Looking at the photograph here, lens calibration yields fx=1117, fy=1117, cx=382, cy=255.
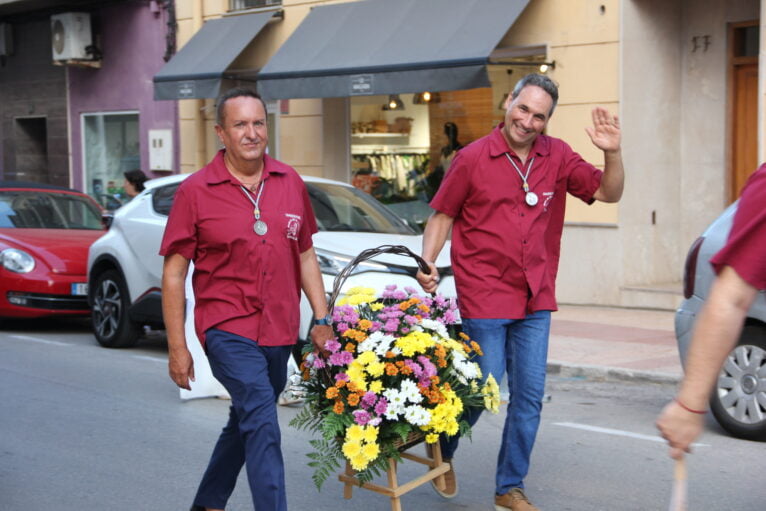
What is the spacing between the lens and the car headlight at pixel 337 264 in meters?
8.13

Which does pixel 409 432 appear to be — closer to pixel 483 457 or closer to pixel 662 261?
pixel 483 457

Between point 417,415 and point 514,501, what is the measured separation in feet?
2.93

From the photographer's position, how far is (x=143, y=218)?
10.2 m

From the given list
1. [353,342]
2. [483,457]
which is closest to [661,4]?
[483,457]

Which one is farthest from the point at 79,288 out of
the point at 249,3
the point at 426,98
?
the point at 249,3

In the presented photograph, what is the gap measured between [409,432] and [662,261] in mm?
9184

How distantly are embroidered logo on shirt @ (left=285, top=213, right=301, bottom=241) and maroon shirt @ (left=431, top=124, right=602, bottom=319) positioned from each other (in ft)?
2.79

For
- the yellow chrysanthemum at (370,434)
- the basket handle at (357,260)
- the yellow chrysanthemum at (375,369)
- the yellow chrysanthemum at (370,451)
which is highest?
the basket handle at (357,260)

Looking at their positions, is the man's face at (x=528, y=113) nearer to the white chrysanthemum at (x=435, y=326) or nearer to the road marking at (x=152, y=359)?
the white chrysanthemum at (x=435, y=326)

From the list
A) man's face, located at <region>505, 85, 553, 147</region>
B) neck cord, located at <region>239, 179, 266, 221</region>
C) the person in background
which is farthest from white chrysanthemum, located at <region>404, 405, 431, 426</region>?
the person in background

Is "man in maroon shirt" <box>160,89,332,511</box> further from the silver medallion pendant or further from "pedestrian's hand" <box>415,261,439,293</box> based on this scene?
"pedestrian's hand" <box>415,261,439,293</box>

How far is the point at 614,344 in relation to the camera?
10258 mm

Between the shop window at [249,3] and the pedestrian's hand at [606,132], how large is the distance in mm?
12688

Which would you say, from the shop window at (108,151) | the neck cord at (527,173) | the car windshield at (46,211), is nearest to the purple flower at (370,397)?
the neck cord at (527,173)
